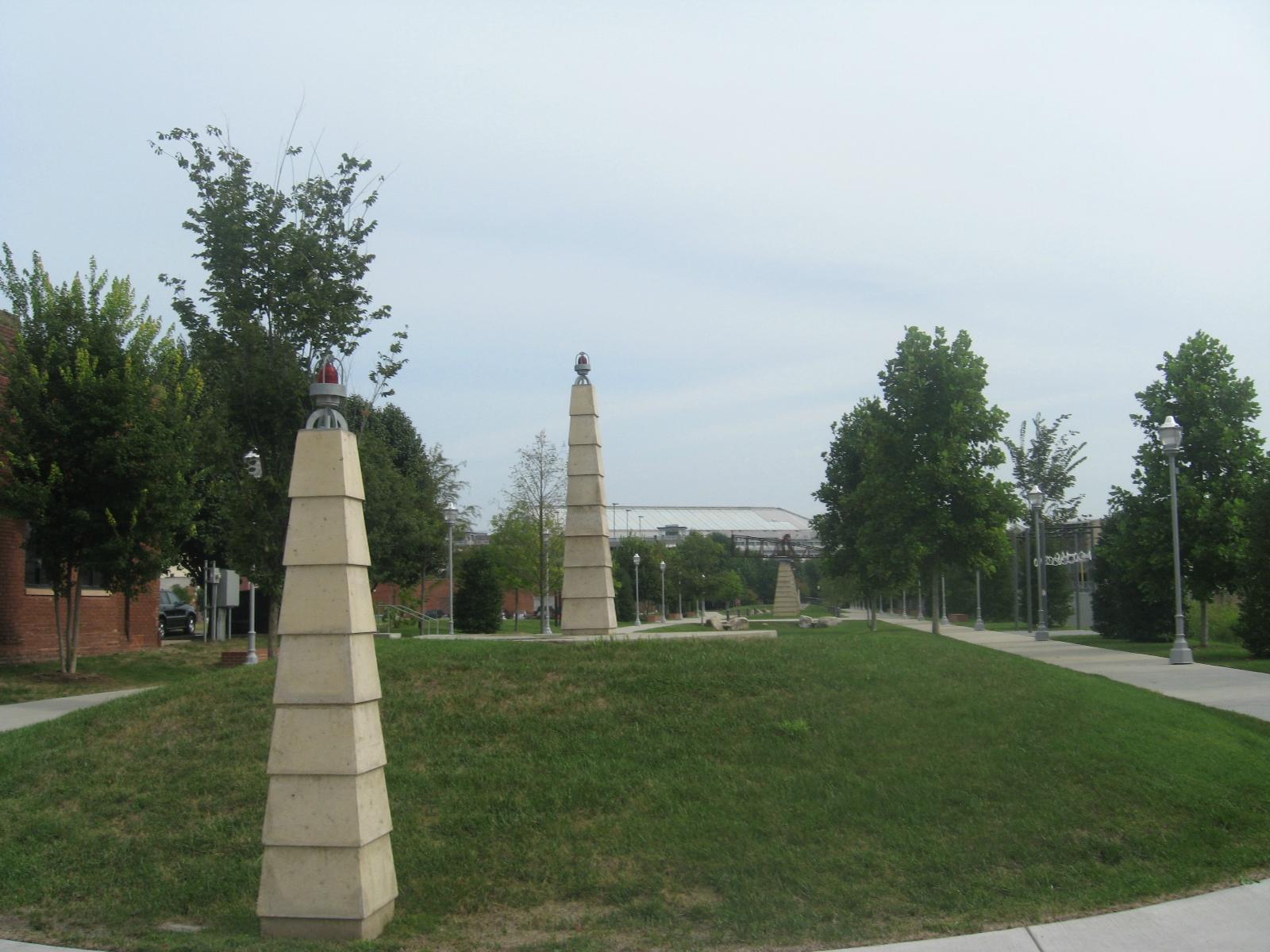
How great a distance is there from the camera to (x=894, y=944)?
21.6 ft

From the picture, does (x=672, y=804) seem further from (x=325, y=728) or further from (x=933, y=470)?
(x=933, y=470)

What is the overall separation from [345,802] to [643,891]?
2.17m

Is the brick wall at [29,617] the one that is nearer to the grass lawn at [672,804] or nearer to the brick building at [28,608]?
the brick building at [28,608]

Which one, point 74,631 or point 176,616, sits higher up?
point 74,631

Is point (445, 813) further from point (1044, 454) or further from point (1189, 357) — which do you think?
point (1044, 454)

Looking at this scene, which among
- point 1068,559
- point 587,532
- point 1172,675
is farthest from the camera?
point 1068,559

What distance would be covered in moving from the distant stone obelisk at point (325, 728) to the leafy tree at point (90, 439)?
1572 centimetres

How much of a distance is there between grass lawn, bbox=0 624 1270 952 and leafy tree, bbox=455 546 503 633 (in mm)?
23504

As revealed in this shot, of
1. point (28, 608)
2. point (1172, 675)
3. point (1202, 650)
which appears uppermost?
point (28, 608)

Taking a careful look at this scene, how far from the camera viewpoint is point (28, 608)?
24.7 meters

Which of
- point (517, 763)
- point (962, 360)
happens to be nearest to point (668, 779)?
point (517, 763)

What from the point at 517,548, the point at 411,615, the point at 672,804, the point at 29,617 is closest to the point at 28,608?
the point at 29,617

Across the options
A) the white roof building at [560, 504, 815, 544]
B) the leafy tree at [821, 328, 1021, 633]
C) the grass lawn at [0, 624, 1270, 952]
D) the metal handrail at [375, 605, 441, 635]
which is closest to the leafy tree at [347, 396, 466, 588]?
the metal handrail at [375, 605, 441, 635]

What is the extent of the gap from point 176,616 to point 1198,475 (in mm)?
36710
